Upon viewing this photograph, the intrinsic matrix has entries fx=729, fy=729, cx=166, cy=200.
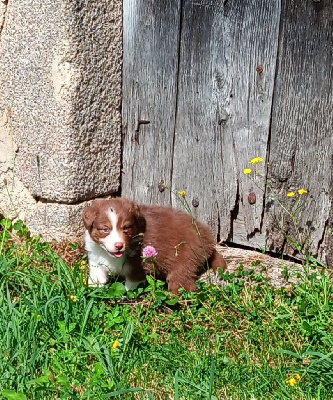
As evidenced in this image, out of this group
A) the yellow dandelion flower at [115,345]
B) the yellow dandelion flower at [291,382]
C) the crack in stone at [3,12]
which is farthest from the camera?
the crack in stone at [3,12]

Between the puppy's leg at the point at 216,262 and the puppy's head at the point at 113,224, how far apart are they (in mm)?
636

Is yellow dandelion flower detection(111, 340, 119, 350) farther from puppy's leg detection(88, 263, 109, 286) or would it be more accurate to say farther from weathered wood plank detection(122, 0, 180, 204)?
weathered wood plank detection(122, 0, 180, 204)

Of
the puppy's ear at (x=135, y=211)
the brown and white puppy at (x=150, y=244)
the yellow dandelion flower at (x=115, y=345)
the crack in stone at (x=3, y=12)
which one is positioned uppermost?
the crack in stone at (x=3, y=12)

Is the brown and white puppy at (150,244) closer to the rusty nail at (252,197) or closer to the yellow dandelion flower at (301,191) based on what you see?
the rusty nail at (252,197)

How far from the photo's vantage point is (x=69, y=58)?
435 centimetres

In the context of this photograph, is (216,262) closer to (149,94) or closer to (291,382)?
(149,94)

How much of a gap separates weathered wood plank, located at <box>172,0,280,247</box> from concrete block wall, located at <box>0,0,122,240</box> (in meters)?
0.46

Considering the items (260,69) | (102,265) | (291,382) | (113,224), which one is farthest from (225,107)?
(291,382)

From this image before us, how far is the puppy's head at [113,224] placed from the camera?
3.96 m

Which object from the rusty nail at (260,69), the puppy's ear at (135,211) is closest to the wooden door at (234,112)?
the rusty nail at (260,69)

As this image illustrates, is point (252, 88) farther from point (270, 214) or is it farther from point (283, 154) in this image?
point (270, 214)

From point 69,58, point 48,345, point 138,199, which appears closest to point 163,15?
point 69,58

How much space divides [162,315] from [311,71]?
5.27ft

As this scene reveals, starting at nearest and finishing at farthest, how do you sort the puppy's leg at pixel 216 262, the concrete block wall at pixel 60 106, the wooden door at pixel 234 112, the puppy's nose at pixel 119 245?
the puppy's nose at pixel 119 245 < the wooden door at pixel 234 112 < the concrete block wall at pixel 60 106 < the puppy's leg at pixel 216 262
